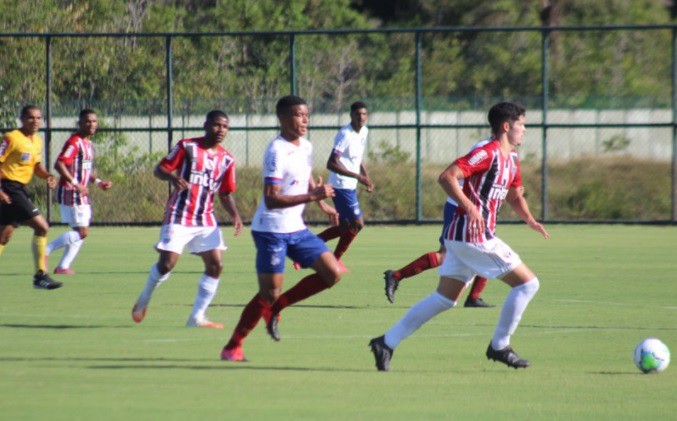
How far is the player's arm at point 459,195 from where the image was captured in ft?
28.1

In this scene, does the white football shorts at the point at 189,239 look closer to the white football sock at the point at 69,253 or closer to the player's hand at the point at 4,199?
the player's hand at the point at 4,199

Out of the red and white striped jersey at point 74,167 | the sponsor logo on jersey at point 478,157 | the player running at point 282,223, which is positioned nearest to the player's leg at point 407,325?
the player running at point 282,223

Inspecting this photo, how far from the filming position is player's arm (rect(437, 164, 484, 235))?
338 inches

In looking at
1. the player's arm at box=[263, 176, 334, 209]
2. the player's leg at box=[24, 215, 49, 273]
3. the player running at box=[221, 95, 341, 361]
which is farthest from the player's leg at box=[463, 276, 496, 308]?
the player's leg at box=[24, 215, 49, 273]

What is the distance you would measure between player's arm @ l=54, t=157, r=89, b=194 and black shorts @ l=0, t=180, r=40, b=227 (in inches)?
27.4

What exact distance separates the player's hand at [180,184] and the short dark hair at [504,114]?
9.95 feet

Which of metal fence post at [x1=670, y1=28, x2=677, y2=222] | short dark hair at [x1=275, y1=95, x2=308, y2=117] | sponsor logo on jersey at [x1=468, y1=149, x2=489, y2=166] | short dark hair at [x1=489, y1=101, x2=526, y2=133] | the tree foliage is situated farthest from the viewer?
the tree foliage

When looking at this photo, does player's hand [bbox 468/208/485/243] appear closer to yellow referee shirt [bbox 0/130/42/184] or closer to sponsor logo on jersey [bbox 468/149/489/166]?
sponsor logo on jersey [bbox 468/149/489/166]

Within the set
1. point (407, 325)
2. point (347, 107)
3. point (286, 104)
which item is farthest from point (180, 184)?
point (347, 107)

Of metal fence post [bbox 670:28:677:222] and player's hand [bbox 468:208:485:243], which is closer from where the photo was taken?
player's hand [bbox 468:208:485:243]

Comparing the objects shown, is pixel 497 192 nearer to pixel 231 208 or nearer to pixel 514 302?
pixel 514 302

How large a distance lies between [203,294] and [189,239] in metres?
0.49

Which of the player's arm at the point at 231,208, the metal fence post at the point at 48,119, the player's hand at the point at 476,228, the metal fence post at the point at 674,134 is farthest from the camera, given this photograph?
the metal fence post at the point at 48,119

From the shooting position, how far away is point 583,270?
54.1 feet
